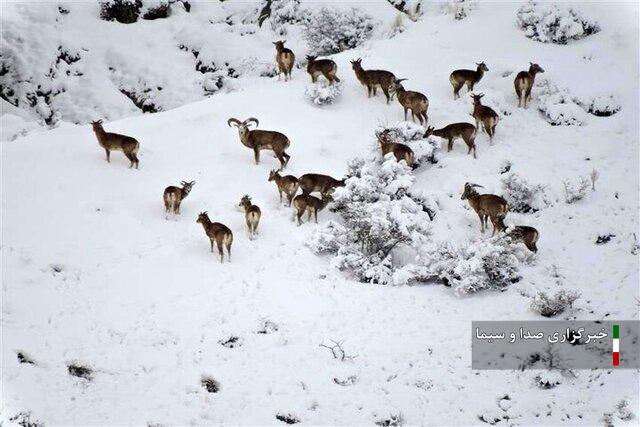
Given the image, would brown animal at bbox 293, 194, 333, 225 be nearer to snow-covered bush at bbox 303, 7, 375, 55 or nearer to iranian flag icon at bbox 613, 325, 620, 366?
iranian flag icon at bbox 613, 325, 620, 366

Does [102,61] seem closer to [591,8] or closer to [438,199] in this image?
[438,199]

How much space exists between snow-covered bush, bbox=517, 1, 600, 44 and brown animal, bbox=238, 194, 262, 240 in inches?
545

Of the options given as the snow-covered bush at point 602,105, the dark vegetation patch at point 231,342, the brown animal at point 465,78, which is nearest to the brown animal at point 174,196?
the dark vegetation patch at point 231,342

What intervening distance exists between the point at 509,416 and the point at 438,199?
285 inches

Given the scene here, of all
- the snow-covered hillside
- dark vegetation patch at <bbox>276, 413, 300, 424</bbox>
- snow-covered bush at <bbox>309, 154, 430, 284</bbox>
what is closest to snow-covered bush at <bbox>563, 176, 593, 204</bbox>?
the snow-covered hillside

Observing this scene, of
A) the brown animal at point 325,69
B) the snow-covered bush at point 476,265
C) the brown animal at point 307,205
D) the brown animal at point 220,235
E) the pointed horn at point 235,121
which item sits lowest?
the snow-covered bush at point 476,265

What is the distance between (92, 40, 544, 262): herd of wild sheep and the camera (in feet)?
47.1

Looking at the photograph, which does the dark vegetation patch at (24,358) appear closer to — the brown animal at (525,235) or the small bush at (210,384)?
the small bush at (210,384)

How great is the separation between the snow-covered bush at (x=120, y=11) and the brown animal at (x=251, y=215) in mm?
18258

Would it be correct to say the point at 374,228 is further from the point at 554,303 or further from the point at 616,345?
the point at 616,345

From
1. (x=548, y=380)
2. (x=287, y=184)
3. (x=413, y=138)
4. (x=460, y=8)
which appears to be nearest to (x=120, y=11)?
(x=460, y=8)

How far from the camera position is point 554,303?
462 inches

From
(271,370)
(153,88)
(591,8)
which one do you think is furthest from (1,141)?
(591,8)

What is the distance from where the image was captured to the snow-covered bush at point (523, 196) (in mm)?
15586
